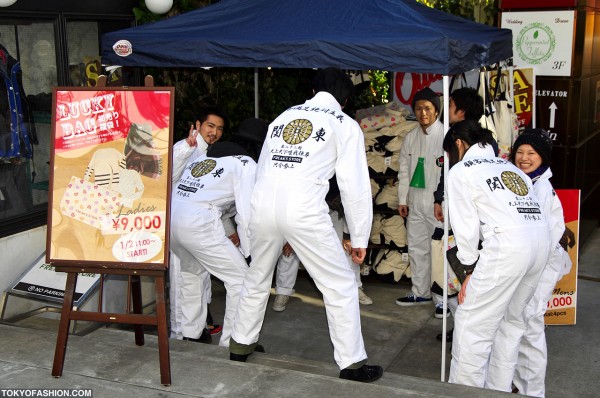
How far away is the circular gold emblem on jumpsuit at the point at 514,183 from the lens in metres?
4.53

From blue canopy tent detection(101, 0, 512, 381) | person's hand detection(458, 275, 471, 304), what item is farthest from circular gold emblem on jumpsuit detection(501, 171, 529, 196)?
blue canopy tent detection(101, 0, 512, 381)

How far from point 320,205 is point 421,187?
219cm

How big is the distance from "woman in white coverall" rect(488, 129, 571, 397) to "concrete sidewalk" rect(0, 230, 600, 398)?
35 cm

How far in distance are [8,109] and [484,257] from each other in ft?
12.5

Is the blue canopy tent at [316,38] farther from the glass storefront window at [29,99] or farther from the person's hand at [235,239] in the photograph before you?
the person's hand at [235,239]

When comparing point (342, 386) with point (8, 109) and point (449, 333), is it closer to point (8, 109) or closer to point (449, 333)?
point (449, 333)

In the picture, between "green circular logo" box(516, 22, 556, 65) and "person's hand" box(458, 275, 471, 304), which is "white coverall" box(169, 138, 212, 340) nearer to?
"person's hand" box(458, 275, 471, 304)

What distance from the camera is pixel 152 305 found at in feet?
22.9

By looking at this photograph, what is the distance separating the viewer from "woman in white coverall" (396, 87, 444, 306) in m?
6.56

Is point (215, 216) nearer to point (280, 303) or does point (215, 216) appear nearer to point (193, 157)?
point (193, 157)

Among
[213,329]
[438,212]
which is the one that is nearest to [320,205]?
[438,212]

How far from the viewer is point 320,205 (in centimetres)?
467

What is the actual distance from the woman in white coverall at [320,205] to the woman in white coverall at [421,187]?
1942 mm

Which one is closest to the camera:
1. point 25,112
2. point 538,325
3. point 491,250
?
point 491,250
